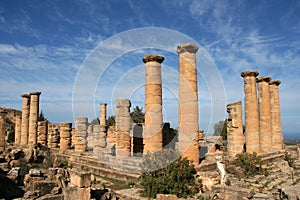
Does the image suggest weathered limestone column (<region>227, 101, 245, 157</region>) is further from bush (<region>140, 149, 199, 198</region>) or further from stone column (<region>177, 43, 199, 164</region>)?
bush (<region>140, 149, 199, 198</region>)

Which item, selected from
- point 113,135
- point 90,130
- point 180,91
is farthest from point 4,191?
point 90,130

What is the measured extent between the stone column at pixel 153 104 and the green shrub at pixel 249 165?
4245 millimetres

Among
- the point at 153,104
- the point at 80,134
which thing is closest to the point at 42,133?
the point at 80,134

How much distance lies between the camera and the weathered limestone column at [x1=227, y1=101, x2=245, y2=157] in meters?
15.9

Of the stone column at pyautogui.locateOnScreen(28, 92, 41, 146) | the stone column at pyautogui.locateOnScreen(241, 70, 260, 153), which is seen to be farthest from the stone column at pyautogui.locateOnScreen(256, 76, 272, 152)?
the stone column at pyautogui.locateOnScreen(28, 92, 41, 146)

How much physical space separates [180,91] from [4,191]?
8.66 meters

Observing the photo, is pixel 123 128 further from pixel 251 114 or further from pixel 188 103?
pixel 251 114

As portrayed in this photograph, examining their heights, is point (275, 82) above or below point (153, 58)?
below

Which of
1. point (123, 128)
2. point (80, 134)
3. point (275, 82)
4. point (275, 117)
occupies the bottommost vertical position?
point (80, 134)

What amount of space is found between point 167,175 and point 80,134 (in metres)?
13.3

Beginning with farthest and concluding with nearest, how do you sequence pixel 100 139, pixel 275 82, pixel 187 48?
pixel 275 82
pixel 100 139
pixel 187 48

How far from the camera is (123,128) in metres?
16.7

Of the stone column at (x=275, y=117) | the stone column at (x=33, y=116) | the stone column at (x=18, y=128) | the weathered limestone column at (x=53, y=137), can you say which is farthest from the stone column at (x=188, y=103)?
the stone column at (x=18, y=128)

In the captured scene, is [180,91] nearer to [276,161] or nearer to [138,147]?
[138,147]
